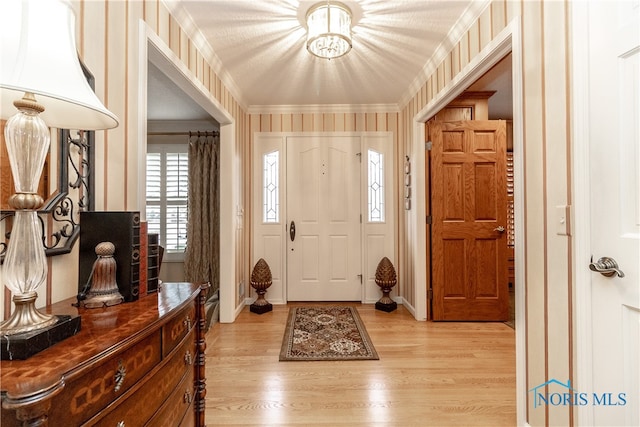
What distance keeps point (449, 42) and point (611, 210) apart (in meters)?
1.78

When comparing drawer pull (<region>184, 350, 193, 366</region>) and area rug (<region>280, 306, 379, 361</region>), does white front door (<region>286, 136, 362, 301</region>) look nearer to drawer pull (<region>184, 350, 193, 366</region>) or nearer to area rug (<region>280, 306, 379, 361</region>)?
area rug (<region>280, 306, 379, 361</region>)

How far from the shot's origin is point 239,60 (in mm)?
2693

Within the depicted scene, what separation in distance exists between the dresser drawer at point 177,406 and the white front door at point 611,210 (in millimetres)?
1590

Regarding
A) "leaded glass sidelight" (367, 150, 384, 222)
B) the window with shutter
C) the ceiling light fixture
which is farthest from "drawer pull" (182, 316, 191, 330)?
the window with shutter

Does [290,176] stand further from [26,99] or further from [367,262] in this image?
[26,99]

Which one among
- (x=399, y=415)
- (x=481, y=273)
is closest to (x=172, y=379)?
(x=399, y=415)

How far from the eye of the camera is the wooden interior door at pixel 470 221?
3.10 metres

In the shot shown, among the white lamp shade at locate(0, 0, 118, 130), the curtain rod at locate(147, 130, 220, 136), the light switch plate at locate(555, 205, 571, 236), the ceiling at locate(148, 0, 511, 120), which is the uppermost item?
the ceiling at locate(148, 0, 511, 120)

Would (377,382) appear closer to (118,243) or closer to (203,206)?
(118,243)

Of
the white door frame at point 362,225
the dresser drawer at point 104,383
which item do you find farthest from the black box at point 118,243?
the white door frame at point 362,225

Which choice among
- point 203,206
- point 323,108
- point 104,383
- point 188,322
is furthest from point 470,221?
point 203,206

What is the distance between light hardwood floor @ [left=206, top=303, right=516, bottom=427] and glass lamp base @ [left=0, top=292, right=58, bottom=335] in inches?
49.9

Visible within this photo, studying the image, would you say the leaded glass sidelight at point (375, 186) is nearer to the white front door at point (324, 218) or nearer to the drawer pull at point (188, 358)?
the white front door at point (324, 218)

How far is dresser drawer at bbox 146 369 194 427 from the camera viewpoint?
0.98 meters
